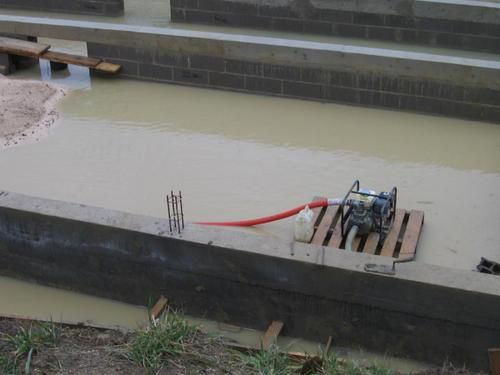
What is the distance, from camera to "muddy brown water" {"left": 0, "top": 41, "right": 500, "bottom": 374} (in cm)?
674

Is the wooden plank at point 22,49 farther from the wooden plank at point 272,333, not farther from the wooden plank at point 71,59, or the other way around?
the wooden plank at point 272,333

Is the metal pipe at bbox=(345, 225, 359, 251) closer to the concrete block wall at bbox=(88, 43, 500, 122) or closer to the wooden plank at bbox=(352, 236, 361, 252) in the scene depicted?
the wooden plank at bbox=(352, 236, 361, 252)

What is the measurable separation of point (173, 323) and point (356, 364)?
123 centimetres

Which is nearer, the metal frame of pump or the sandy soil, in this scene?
the metal frame of pump

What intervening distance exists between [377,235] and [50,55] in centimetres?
690

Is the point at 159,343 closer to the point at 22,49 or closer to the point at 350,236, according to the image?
the point at 350,236

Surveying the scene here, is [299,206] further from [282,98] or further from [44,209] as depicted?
[282,98]

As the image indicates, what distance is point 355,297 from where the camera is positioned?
543 centimetres

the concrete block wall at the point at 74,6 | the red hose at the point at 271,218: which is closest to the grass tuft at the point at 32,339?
the red hose at the point at 271,218

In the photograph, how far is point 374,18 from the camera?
1159 centimetres

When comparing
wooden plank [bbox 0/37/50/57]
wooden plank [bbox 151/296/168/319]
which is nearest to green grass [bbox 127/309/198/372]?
wooden plank [bbox 151/296/168/319]

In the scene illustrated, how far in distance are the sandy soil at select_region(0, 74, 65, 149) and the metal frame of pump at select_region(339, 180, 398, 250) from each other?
4574 millimetres

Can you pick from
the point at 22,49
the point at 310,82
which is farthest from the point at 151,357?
the point at 22,49

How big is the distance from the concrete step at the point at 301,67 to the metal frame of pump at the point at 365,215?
336cm
